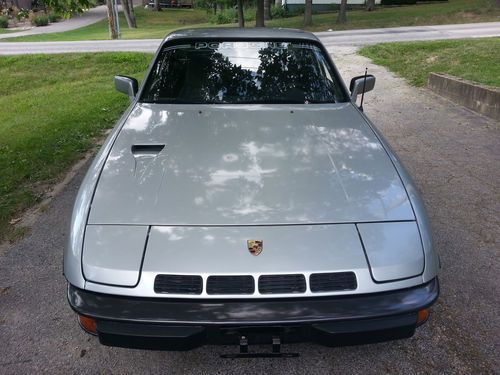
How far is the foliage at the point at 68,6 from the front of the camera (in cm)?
530

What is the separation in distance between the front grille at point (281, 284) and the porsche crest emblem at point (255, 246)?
11cm

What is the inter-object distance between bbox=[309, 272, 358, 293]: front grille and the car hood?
274 millimetres

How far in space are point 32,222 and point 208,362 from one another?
2.39 meters

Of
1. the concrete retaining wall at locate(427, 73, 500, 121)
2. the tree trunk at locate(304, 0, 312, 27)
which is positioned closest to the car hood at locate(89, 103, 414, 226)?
the concrete retaining wall at locate(427, 73, 500, 121)

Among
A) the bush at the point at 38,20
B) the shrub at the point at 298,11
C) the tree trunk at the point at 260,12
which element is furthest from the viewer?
the bush at the point at 38,20

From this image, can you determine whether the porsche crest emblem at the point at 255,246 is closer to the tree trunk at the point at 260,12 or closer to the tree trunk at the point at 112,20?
the tree trunk at the point at 260,12

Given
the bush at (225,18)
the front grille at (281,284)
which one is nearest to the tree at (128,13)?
the bush at (225,18)

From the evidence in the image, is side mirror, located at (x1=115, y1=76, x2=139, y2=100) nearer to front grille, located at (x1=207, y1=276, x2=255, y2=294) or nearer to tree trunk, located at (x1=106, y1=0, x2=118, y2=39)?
front grille, located at (x1=207, y1=276, x2=255, y2=294)

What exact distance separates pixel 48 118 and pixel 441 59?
9.03 m

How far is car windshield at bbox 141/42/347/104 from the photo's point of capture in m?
3.30

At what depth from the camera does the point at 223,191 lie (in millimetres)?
2221

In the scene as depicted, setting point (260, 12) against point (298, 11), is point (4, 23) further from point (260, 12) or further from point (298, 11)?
point (260, 12)

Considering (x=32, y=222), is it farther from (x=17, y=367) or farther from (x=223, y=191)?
(x=223, y=191)

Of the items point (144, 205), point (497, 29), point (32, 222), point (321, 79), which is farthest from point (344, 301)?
point (497, 29)
